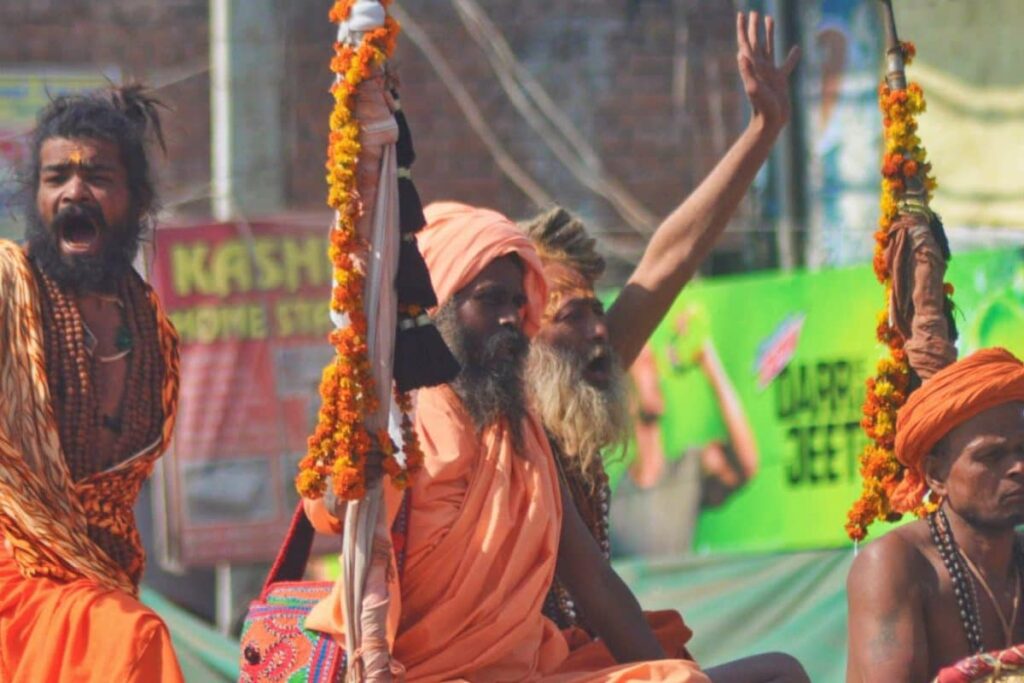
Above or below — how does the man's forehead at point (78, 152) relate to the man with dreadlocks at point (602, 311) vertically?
above

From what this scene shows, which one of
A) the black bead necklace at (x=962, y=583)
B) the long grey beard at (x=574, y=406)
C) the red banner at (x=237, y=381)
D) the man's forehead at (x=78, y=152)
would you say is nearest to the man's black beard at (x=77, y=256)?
the man's forehead at (x=78, y=152)

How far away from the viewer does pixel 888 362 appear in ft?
17.7

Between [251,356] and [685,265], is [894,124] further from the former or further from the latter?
[251,356]

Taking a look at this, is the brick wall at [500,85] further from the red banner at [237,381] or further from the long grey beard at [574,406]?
the long grey beard at [574,406]

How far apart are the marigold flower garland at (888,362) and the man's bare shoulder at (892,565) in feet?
1.69

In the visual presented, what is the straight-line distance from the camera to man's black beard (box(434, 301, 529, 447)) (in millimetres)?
5113

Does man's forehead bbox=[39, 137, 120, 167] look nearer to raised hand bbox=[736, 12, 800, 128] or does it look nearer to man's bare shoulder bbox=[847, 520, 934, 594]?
raised hand bbox=[736, 12, 800, 128]

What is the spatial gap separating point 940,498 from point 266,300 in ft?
18.3

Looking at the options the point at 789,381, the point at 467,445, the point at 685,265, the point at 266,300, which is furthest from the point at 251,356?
the point at 467,445

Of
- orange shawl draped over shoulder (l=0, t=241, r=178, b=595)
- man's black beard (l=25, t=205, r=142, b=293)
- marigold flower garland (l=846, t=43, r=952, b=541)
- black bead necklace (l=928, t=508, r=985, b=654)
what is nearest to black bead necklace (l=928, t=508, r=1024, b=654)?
black bead necklace (l=928, t=508, r=985, b=654)

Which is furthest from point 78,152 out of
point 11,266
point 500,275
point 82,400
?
point 500,275

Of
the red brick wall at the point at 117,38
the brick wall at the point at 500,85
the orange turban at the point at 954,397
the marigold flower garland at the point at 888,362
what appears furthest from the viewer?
the red brick wall at the point at 117,38

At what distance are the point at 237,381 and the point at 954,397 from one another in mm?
5614

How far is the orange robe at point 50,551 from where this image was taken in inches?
195
